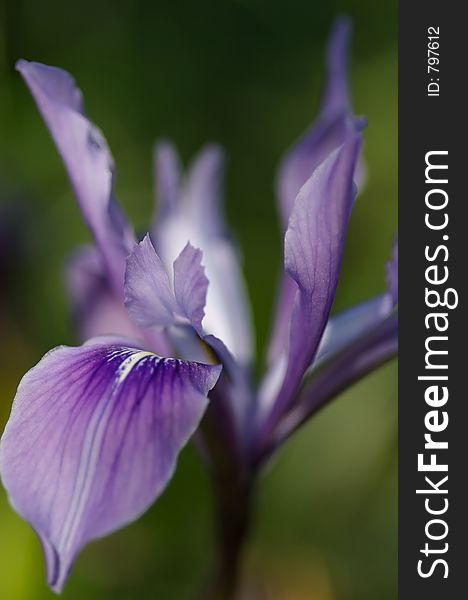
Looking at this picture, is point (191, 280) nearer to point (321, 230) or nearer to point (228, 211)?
point (321, 230)

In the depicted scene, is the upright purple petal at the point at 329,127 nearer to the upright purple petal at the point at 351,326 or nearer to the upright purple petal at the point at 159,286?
the upright purple petal at the point at 351,326

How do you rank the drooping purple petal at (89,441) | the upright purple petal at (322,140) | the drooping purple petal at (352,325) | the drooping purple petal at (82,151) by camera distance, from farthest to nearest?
1. the upright purple petal at (322,140)
2. the drooping purple petal at (352,325)
3. the drooping purple petal at (82,151)
4. the drooping purple petal at (89,441)

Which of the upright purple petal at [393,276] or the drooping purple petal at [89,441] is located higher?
the upright purple petal at [393,276]

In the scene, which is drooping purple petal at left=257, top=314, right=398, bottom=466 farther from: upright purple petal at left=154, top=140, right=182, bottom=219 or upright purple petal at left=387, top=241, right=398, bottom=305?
upright purple petal at left=154, top=140, right=182, bottom=219

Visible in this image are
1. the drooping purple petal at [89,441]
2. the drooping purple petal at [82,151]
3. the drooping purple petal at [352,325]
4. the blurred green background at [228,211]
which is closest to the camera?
the drooping purple petal at [89,441]

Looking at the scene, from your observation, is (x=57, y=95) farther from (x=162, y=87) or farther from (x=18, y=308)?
(x=162, y=87)

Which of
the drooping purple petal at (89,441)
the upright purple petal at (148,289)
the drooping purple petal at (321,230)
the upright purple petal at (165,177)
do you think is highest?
the upright purple petal at (165,177)

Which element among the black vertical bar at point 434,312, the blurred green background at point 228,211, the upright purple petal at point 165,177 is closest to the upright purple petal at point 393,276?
the black vertical bar at point 434,312
